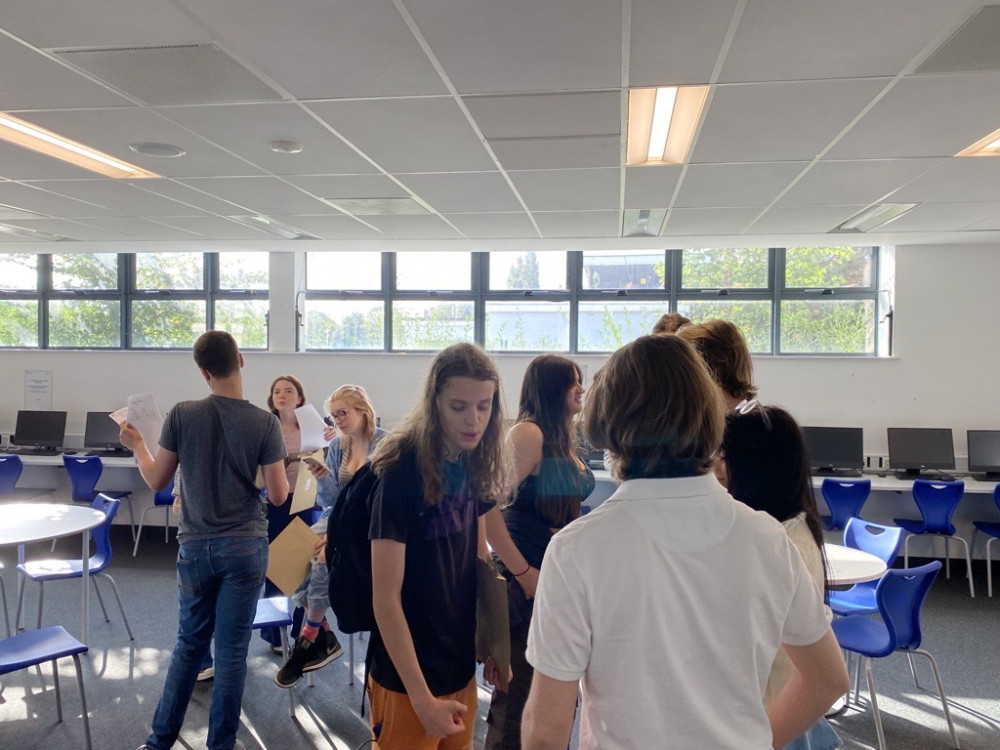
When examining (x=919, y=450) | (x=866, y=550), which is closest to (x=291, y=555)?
(x=866, y=550)

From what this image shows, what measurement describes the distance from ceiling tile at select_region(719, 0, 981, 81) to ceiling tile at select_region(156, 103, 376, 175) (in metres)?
1.71

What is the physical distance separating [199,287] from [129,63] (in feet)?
16.3

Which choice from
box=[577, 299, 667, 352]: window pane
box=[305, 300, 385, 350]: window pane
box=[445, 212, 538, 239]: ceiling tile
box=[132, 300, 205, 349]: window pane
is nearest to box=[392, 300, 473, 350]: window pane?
box=[305, 300, 385, 350]: window pane

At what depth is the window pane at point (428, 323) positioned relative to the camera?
6738 millimetres

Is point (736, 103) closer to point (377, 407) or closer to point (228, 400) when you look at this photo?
point (228, 400)

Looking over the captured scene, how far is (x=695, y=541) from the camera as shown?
→ 2.97ft

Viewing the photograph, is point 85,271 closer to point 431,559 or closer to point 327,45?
point 327,45

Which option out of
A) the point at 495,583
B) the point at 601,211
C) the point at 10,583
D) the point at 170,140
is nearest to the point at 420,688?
the point at 495,583

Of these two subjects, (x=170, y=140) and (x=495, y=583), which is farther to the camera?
(x=170, y=140)

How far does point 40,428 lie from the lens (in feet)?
21.7

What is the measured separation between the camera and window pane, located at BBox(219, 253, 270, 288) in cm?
682

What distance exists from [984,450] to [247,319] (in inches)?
269

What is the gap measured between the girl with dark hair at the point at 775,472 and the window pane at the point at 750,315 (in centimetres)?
508

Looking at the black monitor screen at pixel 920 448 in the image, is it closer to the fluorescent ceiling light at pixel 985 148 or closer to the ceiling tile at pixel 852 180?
the ceiling tile at pixel 852 180
